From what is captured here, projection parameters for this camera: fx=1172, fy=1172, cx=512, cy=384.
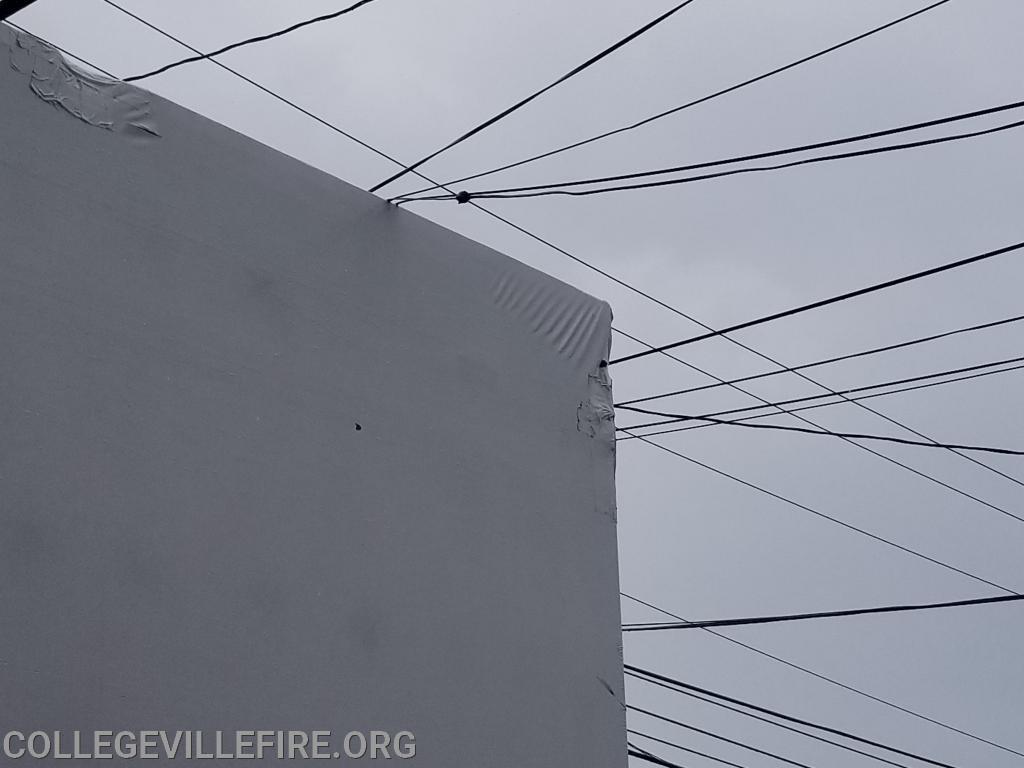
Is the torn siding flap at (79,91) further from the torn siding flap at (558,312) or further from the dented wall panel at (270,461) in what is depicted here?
the torn siding flap at (558,312)

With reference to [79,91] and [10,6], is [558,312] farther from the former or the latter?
[10,6]

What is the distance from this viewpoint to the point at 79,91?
705 cm

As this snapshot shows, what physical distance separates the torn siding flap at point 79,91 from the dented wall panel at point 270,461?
0.02 metres

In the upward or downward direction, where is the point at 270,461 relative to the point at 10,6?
downward

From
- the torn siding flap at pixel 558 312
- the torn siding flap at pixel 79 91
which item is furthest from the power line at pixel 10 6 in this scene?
the torn siding flap at pixel 558 312

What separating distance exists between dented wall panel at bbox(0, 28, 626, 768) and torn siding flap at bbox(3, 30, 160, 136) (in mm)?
17

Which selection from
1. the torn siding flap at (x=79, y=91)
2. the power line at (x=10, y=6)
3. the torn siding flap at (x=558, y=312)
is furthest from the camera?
the torn siding flap at (x=558, y=312)

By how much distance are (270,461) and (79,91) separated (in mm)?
2505

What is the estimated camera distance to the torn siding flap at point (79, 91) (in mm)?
6867

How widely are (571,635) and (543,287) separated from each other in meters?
2.77

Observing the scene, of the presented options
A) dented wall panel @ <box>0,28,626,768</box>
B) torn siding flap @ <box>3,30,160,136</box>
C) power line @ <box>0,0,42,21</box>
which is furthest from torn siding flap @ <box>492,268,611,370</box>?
power line @ <box>0,0,42,21</box>

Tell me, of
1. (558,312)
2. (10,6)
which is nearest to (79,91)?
(10,6)

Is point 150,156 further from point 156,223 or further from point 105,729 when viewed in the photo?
point 105,729

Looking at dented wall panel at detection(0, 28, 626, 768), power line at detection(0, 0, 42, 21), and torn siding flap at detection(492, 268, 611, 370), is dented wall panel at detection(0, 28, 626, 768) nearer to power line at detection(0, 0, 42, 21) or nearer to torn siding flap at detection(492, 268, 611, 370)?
torn siding flap at detection(492, 268, 611, 370)
